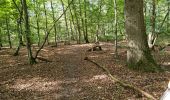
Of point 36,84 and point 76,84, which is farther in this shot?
point 36,84

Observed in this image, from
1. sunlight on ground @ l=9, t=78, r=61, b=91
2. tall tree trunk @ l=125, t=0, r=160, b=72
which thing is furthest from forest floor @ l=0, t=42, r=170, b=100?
tall tree trunk @ l=125, t=0, r=160, b=72

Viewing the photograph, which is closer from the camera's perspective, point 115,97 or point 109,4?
point 115,97

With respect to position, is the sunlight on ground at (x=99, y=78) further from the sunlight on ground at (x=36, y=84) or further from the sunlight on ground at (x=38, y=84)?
the sunlight on ground at (x=36, y=84)

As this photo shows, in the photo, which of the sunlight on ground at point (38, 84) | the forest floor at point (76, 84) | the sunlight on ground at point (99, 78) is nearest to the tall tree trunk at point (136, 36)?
the forest floor at point (76, 84)

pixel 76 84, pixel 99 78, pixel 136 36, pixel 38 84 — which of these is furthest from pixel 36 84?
pixel 136 36

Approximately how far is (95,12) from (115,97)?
2183 cm

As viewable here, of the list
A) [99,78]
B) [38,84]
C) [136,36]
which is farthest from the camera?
[136,36]

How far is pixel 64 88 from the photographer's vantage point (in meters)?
8.87

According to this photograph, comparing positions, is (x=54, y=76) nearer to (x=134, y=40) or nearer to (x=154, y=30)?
(x=134, y=40)

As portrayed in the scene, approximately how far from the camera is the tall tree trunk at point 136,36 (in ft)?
36.7

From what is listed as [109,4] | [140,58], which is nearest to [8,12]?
[109,4]

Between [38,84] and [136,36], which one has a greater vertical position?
[136,36]

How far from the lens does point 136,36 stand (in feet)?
37.4

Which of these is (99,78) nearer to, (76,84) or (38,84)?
(76,84)
